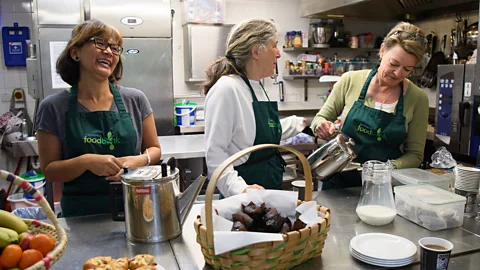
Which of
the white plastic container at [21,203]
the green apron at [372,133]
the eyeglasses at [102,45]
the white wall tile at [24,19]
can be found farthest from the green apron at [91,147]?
the white wall tile at [24,19]

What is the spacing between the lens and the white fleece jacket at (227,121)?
1.71 m

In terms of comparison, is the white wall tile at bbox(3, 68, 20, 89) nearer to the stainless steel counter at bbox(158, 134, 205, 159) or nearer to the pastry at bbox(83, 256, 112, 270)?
the stainless steel counter at bbox(158, 134, 205, 159)

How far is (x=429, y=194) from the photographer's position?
1603mm

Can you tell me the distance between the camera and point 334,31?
5504 mm

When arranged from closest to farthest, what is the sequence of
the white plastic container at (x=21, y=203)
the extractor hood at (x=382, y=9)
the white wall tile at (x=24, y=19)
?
the white plastic container at (x=21, y=203)
the extractor hood at (x=382, y=9)
the white wall tile at (x=24, y=19)

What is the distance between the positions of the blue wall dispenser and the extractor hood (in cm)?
347

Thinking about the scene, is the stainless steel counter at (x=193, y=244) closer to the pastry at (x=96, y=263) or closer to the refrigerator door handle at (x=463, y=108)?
the pastry at (x=96, y=263)

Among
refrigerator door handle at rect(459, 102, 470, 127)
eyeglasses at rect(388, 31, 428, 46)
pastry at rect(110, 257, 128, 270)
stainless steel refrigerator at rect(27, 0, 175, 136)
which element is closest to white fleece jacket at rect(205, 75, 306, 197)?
pastry at rect(110, 257, 128, 270)

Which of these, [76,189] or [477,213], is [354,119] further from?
[76,189]

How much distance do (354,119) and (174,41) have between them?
135 inches

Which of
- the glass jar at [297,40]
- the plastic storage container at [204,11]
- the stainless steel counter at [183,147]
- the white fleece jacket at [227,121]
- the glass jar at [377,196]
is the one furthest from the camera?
the glass jar at [297,40]

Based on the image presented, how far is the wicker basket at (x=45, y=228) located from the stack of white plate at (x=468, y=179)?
59.2 inches

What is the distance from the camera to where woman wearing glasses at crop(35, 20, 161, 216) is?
5.86 feet

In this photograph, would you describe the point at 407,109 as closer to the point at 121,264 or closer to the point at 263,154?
the point at 263,154
